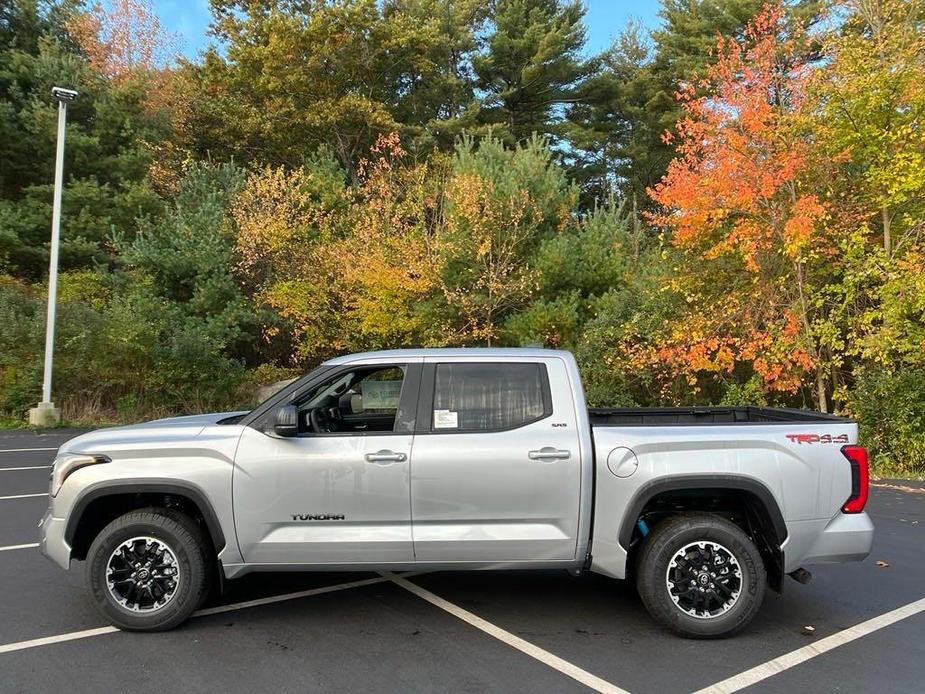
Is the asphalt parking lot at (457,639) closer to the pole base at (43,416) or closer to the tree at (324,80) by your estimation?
the pole base at (43,416)

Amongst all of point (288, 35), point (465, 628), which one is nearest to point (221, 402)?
point (288, 35)

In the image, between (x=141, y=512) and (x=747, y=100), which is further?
(x=747, y=100)

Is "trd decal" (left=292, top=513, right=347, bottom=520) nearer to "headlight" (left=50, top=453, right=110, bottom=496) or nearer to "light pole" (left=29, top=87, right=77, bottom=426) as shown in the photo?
"headlight" (left=50, top=453, right=110, bottom=496)

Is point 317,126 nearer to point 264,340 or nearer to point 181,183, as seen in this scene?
point 181,183

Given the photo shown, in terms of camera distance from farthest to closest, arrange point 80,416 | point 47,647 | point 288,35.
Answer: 1. point 288,35
2. point 80,416
3. point 47,647

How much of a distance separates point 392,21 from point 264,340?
13.5 m

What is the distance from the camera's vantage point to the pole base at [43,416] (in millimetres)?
15961

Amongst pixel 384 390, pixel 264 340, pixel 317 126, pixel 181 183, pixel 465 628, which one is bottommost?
pixel 465 628

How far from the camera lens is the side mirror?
4.13 meters

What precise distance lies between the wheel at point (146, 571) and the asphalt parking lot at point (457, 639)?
0.50ft

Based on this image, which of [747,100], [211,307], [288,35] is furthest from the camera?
[288,35]

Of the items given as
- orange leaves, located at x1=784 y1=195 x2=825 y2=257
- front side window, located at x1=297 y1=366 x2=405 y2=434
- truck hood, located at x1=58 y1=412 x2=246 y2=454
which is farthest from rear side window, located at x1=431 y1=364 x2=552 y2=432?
orange leaves, located at x1=784 y1=195 x2=825 y2=257

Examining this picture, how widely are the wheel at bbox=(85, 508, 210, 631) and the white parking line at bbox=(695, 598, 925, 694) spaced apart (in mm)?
3090

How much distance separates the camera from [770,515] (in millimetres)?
4164
